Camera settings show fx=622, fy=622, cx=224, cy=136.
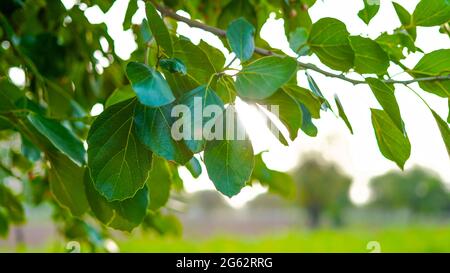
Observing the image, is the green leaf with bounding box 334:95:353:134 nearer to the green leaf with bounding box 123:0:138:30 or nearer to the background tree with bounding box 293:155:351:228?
the green leaf with bounding box 123:0:138:30

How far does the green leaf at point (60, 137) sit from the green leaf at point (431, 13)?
1.28 ft

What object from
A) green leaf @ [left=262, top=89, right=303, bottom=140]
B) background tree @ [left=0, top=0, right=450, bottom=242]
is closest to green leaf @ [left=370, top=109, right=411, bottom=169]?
background tree @ [left=0, top=0, right=450, bottom=242]

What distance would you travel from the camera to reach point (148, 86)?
0.45 m

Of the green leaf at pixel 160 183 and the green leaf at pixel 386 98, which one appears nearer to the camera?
the green leaf at pixel 386 98

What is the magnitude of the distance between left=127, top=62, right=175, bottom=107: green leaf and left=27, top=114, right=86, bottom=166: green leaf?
22 cm

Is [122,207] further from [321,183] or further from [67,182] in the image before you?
[321,183]

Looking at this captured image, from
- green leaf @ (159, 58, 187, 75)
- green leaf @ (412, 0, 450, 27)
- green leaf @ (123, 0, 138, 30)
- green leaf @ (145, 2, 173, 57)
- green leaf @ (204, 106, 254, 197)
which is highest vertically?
green leaf @ (123, 0, 138, 30)

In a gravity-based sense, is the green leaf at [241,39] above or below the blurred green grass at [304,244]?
below

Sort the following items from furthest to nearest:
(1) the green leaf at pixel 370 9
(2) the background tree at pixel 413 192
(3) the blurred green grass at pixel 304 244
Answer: (2) the background tree at pixel 413 192, (3) the blurred green grass at pixel 304 244, (1) the green leaf at pixel 370 9

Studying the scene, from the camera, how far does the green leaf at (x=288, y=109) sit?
50cm

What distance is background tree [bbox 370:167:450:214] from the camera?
20016mm

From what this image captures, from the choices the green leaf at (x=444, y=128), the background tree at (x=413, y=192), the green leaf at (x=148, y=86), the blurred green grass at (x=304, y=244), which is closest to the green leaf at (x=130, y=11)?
the green leaf at (x=148, y=86)

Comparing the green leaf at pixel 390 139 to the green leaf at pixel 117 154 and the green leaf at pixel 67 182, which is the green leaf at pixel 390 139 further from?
the green leaf at pixel 67 182

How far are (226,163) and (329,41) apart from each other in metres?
0.16
